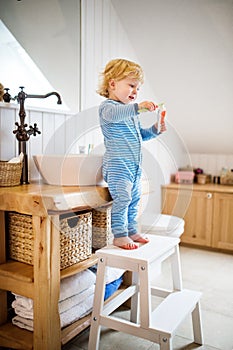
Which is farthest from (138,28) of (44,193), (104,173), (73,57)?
(44,193)

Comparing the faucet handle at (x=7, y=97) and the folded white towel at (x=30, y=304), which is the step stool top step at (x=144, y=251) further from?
the faucet handle at (x=7, y=97)

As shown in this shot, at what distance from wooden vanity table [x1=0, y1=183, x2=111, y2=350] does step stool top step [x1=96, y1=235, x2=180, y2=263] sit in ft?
0.67

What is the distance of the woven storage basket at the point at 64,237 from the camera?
1.67 metres

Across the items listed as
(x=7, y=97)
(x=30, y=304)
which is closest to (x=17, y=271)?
(x=30, y=304)

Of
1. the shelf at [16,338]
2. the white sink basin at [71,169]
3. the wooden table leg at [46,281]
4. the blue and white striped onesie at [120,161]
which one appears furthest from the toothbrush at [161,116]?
the shelf at [16,338]

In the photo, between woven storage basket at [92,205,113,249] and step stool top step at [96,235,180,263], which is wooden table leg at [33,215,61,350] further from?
woven storage basket at [92,205,113,249]

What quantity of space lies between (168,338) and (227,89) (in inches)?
92.1

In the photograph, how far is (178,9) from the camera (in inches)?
98.3

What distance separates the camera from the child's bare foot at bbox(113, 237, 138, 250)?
5.34 feet

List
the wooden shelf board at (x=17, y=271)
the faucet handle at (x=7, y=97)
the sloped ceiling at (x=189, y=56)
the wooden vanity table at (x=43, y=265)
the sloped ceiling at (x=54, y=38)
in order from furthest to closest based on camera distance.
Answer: the sloped ceiling at (x=189, y=56), the sloped ceiling at (x=54, y=38), the faucet handle at (x=7, y=97), the wooden shelf board at (x=17, y=271), the wooden vanity table at (x=43, y=265)

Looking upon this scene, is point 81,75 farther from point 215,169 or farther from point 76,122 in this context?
point 215,169

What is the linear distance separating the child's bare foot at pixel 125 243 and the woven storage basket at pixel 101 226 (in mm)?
308

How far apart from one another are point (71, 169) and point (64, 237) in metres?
0.33

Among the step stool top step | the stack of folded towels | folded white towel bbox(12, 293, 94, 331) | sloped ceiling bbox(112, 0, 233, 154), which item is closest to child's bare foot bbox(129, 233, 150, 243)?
the step stool top step
